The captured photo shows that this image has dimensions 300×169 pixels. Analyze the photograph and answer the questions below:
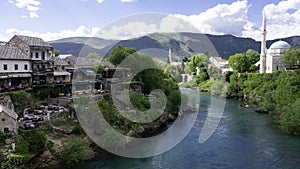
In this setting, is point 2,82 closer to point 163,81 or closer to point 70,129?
point 70,129

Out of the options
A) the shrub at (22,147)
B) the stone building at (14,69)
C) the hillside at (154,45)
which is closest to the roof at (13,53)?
the stone building at (14,69)

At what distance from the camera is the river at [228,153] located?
63.5 feet

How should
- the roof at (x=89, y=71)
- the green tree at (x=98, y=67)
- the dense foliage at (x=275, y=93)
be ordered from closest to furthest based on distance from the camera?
the dense foliage at (x=275, y=93)
the roof at (x=89, y=71)
the green tree at (x=98, y=67)

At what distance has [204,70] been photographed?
2785 inches

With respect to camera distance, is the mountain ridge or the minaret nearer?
the mountain ridge

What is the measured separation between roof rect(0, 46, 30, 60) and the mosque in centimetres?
4610

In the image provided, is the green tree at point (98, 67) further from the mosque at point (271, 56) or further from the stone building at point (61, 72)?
the mosque at point (271, 56)

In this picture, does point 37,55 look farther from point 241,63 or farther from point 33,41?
point 241,63

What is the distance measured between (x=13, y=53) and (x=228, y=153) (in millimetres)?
20514

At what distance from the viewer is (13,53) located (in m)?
24.6

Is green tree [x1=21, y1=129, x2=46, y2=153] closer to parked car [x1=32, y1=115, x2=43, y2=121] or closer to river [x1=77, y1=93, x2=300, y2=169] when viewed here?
parked car [x1=32, y1=115, x2=43, y2=121]

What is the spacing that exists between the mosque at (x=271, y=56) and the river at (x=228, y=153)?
29.8 metres

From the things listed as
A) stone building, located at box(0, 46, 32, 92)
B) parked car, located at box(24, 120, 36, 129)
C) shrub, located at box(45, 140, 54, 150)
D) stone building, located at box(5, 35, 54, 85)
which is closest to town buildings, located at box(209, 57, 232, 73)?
stone building, located at box(5, 35, 54, 85)

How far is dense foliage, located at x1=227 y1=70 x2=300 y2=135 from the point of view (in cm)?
2747
